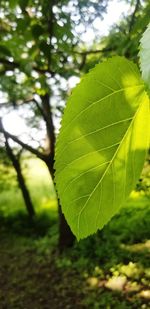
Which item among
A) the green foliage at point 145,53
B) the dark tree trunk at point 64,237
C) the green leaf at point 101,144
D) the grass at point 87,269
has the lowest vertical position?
the green foliage at point 145,53

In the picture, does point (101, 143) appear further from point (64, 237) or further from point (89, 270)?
point (64, 237)

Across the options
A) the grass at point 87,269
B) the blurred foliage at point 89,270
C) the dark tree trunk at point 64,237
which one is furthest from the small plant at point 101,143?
the dark tree trunk at point 64,237

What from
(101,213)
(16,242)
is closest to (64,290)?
(16,242)

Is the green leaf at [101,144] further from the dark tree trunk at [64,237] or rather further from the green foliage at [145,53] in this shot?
the dark tree trunk at [64,237]

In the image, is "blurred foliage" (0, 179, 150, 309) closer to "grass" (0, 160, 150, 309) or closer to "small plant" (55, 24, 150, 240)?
"grass" (0, 160, 150, 309)

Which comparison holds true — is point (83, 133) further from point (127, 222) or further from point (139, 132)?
point (127, 222)

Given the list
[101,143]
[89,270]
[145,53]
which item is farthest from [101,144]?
[89,270]

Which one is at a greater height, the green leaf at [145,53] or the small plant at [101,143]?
the small plant at [101,143]

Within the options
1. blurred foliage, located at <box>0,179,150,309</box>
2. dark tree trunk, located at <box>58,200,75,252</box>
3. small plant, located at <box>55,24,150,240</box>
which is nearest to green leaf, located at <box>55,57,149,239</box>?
small plant, located at <box>55,24,150,240</box>
